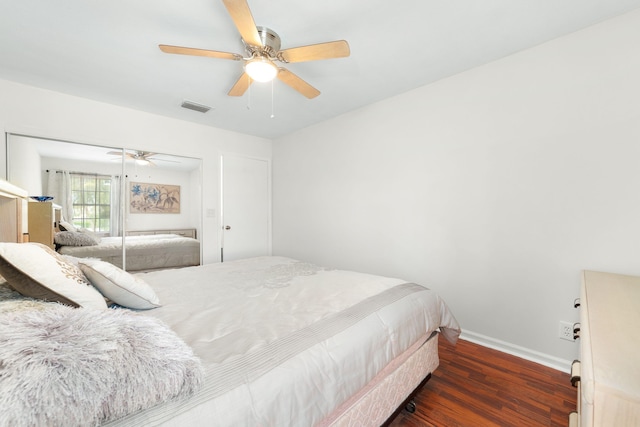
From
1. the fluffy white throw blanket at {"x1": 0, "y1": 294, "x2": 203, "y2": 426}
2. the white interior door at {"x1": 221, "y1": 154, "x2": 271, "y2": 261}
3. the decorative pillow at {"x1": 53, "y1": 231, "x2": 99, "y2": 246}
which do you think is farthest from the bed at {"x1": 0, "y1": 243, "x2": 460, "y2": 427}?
the white interior door at {"x1": 221, "y1": 154, "x2": 271, "y2": 261}

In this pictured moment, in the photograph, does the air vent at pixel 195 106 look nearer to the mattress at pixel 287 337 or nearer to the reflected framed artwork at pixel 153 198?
the reflected framed artwork at pixel 153 198

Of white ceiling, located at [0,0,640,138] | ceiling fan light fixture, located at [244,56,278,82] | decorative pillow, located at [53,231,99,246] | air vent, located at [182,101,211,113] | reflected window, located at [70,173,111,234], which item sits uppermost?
white ceiling, located at [0,0,640,138]

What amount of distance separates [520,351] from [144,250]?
3.94m

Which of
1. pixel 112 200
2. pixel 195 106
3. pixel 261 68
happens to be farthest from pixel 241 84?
pixel 112 200

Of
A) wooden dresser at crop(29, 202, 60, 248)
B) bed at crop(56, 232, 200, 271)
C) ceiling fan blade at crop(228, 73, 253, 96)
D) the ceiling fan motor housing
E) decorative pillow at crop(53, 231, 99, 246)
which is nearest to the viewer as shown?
the ceiling fan motor housing

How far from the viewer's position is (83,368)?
596mm

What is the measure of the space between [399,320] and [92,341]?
1.26 m

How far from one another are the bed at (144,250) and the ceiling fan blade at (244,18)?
2.75 meters

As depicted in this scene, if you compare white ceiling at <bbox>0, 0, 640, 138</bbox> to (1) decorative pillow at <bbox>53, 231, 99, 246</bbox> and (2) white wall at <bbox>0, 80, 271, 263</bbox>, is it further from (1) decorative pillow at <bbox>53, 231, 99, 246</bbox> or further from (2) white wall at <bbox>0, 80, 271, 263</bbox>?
(1) decorative pillow at <bbox>53, 231, 99, 246</bbox>

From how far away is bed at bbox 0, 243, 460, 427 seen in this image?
64cm

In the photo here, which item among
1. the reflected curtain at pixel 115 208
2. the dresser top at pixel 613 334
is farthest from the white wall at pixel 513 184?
the reflected curtain at pixel 115 208

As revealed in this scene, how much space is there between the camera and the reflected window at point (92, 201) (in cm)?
285

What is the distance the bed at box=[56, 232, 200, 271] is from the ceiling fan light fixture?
8.34 ft

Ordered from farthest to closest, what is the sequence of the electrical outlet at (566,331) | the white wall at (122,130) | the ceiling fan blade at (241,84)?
the white wall at (122,130), the ceiling fan blade at (241,84), the electrical outlet at (566,331)
